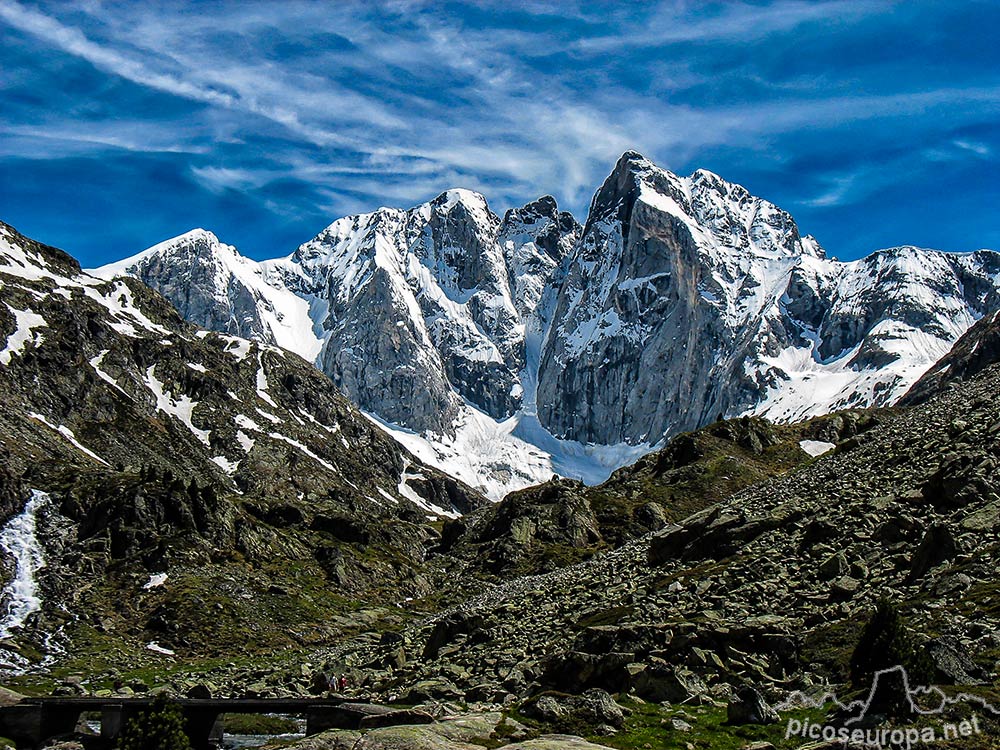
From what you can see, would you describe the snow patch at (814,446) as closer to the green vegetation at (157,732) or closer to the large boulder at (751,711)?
the large boulder at (751,711)

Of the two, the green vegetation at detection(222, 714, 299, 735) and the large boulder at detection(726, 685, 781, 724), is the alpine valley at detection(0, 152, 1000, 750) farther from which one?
the green vegetation at detection(222, 714, 299, 735)

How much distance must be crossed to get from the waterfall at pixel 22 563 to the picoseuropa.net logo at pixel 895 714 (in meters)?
72.5

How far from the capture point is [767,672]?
3145 centimetres

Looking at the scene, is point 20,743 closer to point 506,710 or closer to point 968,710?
point 506,710

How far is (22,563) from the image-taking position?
92562mm

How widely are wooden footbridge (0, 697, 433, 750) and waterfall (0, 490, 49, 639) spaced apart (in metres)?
44.2

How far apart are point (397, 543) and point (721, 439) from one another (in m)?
59.2

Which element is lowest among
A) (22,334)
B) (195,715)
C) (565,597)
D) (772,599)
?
(195,715)

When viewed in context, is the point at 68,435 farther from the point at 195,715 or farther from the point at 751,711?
the point at 751,711

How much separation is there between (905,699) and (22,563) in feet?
305

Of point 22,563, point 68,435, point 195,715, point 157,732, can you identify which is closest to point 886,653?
point 157,732

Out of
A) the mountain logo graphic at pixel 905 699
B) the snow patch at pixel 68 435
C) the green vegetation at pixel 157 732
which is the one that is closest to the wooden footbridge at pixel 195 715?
the green vegetation at pixel 157 732

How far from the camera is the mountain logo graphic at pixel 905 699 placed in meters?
22.7

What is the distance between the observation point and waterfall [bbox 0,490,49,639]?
79.9 meters
